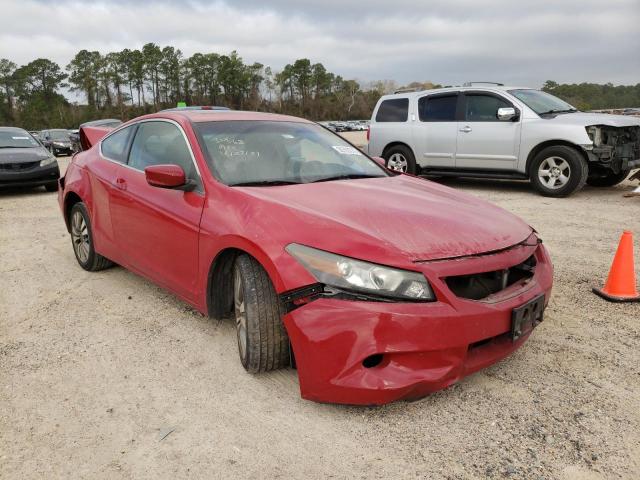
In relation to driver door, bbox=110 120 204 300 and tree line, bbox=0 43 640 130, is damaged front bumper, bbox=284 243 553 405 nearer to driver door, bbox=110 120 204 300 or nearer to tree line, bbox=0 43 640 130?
driver door, bbox=110 120 204 300

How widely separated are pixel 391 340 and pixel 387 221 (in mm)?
632

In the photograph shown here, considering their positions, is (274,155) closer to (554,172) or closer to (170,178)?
(170,178)

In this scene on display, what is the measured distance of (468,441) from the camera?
223 centimetres

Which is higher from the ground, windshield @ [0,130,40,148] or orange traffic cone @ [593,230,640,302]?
windshield @ [0,130,40,148]

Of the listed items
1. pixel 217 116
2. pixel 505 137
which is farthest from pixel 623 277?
pixel 505 137

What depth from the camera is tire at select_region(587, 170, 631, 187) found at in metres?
8.55

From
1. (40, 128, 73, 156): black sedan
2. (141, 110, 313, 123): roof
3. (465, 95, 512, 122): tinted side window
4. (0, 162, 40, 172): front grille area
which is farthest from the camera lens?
(40, 128, 73, 156): black sedan

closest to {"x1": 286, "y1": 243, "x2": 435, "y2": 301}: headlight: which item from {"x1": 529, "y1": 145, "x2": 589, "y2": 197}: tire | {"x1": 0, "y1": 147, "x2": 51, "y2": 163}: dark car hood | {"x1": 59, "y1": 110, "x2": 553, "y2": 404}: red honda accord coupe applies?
{"x1": 59, "y1": 110, "x2": 553, "y2": 404}: red honda accord coupe

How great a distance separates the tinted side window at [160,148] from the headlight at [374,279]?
1212 mm

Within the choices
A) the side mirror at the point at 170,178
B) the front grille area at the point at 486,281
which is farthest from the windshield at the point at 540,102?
the side mirror at the point at 170,178

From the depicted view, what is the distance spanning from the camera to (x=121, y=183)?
3852 mm

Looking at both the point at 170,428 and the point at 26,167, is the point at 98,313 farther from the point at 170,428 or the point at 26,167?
the point at 26,167

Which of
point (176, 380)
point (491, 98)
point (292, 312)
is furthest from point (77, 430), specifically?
point (491, 98)

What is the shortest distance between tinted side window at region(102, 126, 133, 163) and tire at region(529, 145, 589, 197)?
6402mm
